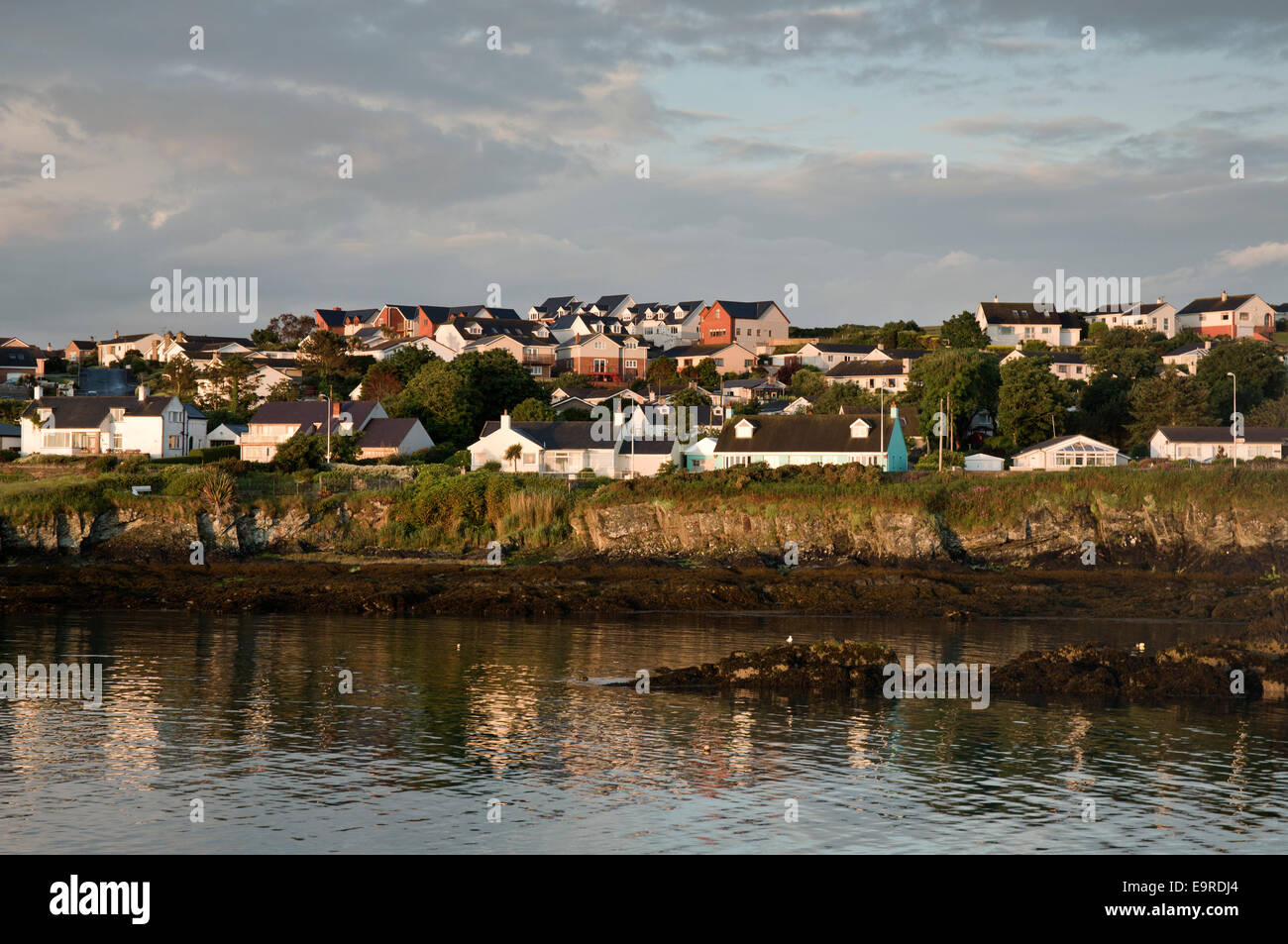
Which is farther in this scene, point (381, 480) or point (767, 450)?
point (767, 450)

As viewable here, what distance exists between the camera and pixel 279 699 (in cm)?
2845

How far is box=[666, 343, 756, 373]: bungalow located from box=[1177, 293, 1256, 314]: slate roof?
52305mm

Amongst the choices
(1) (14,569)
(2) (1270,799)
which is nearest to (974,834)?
(2) (1270,799)

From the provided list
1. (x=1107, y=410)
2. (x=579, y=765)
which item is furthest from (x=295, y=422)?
(x=579, y=765)

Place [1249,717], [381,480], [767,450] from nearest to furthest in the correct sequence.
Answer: [1249,717]
[381,480]
[767,450]

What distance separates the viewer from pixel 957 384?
82188mm

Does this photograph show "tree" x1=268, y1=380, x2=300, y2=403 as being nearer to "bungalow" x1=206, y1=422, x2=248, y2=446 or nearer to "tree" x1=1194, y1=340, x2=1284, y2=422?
"bungalow" x1=206, y1=422, x2=248, y2=446

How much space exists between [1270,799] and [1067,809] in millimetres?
3660

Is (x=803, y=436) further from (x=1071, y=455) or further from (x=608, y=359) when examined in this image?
(x=608, y=359)

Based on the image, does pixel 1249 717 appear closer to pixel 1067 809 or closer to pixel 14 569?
pixel 1067 809

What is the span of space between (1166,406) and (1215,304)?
219ft

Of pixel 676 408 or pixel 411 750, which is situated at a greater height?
pixel 676 408

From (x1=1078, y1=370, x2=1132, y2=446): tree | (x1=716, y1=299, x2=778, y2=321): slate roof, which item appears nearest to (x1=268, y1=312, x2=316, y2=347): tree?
(x1=716, y1=299, x2=778, y2=321): slate roof
